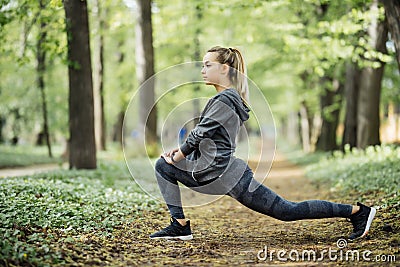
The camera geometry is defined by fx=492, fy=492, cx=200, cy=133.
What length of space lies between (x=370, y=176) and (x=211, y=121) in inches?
230

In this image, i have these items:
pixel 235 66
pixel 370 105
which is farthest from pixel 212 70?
pixel 370 105

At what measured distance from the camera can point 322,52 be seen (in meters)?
13.9

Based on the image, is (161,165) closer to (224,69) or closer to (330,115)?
(224,69)

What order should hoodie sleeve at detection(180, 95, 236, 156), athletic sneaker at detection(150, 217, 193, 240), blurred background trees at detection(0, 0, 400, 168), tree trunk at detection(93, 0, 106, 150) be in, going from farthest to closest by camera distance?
tree trunk at detection(93, 0, 106, 150)
blurred background trees at detection(0, 0, 400, 168)
athletic sneaker at detection(150, 217, 193, 240)
hoodie sleeve at detection(180, 95, 236, 156)

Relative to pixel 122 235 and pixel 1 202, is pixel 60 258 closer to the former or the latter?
pixel 122 235

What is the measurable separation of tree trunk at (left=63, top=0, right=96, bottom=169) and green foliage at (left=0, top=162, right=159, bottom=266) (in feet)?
8.32

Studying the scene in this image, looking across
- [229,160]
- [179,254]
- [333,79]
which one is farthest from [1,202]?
[333,79]

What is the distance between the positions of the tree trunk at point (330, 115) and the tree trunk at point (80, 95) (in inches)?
492

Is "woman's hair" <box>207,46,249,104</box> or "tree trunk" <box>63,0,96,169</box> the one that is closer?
"woman's hair" <box>207,46,249,104</box>

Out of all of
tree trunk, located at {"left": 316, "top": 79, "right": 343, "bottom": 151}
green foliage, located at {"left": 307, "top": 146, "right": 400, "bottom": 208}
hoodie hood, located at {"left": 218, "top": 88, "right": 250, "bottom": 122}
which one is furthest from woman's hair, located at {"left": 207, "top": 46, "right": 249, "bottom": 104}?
tree trunk, located at {"left": 316, "top": 79, "right": 343, "bottom": 151}

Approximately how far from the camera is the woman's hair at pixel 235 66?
5.09m

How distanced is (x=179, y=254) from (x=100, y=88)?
18.9 meters

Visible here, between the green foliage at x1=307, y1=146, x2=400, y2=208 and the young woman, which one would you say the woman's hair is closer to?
the young woman

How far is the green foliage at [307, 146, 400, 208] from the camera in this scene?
25.9 feet
